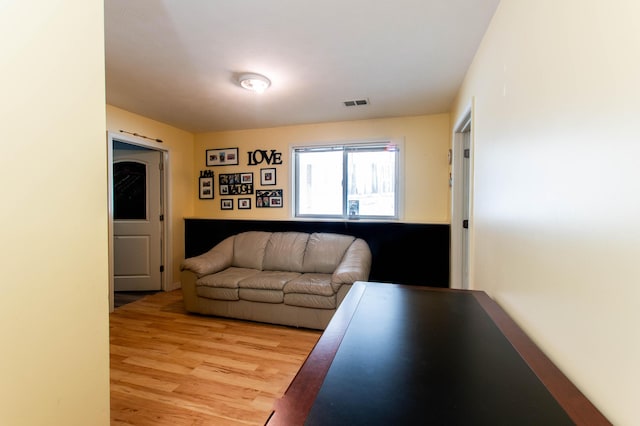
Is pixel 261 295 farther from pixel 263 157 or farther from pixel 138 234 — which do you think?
pixel 138 234

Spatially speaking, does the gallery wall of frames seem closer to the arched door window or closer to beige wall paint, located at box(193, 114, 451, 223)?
beige wall paint, located at box(193, 114, 451, 223)

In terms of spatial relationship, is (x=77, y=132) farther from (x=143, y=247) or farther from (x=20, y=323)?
(x=143, y=247)

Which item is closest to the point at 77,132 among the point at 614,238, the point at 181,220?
the point at 614,238

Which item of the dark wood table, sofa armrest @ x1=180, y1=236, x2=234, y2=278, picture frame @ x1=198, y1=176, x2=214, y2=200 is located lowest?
sofa armrest @ x1=180, y1=236, x2=234, y2=278

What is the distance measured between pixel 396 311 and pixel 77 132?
156 centimetres

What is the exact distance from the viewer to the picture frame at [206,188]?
14.9 feet

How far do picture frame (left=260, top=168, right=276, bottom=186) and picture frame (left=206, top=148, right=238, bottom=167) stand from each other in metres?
0.49

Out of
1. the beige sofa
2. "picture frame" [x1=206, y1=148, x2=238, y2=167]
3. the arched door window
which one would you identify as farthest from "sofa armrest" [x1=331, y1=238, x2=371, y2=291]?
the arched door window

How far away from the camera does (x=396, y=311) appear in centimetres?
131

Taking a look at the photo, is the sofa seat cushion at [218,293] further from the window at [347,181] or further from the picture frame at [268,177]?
the picture frame at [268,177]

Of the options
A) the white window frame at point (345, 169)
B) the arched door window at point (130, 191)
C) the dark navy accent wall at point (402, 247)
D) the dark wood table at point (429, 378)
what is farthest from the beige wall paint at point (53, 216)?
the arched door window at point (130, 191)

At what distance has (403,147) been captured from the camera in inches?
147

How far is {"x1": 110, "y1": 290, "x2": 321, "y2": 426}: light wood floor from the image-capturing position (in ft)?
5.75

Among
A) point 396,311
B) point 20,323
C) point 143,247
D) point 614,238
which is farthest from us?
point 143,247
